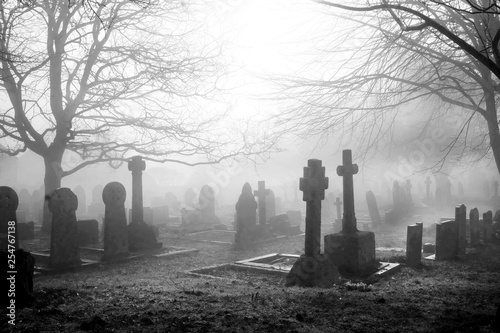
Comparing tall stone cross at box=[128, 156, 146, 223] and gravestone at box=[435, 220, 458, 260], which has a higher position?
tall stone cross at box=[128, 156, 146, 223]

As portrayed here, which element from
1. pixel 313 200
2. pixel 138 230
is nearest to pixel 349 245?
pixel 313 200

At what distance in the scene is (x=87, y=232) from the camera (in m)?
13.0

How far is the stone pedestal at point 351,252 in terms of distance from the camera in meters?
8.70

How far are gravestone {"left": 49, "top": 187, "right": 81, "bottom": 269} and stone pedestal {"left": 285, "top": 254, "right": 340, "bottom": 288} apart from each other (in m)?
4.90

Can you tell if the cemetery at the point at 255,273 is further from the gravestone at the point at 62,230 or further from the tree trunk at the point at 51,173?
the tree trunk at the point at 51,173

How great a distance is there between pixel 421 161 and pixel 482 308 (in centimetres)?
3372

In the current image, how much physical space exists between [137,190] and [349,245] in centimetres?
644

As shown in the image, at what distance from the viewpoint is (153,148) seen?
53.2ft

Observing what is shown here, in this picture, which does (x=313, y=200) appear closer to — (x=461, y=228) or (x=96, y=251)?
(x=461, y=228)

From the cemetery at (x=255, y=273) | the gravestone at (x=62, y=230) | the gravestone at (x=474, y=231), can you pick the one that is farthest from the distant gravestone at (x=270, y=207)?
the gravestone at (x=62, y=230)

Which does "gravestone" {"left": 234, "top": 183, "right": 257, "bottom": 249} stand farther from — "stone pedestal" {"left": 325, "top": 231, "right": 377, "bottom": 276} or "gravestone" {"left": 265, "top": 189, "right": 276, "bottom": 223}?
"stone pedestal" {"left": 325, "top": 231, "right": 377, "bottom": 276}

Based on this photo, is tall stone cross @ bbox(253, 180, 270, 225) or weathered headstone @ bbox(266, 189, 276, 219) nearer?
tall stone cross @ bbox(253, 180, 270, 225)

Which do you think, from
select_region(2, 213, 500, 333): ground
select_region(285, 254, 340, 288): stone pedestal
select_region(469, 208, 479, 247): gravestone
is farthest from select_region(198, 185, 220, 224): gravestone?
select_region(285, 254, 340, 288): stone pedestal

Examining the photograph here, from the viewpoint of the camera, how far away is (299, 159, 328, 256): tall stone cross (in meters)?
7.53
